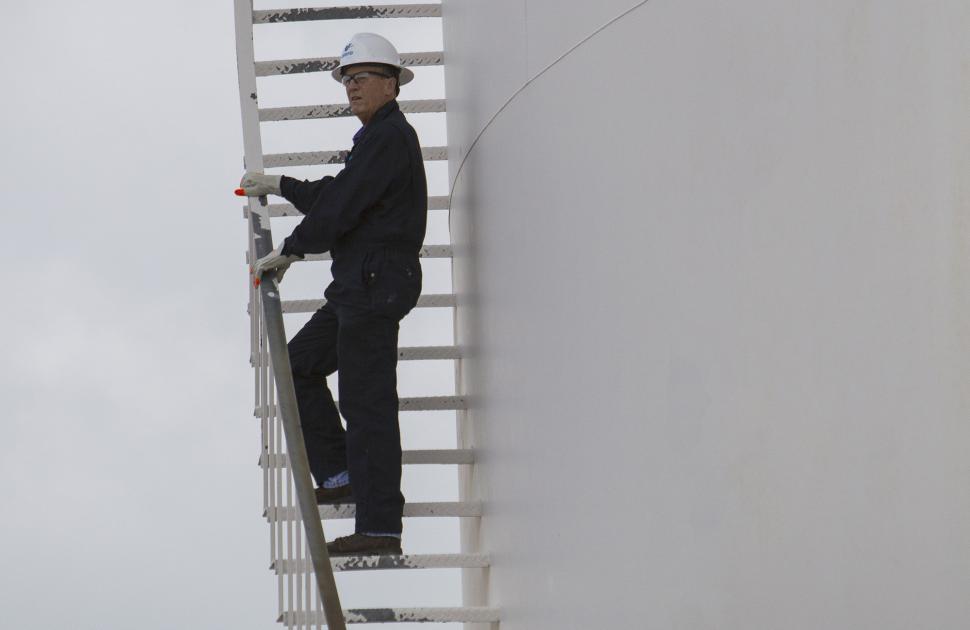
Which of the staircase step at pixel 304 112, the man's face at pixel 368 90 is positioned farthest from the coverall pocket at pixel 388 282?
the staircase step at pixel 304 112

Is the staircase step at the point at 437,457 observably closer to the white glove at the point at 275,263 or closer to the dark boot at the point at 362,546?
the dark boot at the point at 362,546

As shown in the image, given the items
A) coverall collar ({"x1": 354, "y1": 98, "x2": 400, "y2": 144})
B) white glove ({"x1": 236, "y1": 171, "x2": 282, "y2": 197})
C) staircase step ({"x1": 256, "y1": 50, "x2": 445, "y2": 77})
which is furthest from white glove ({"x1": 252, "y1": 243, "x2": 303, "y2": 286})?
staircase step ({"x1": 256, "y1": 50, "x2": 445, "y2": 77})

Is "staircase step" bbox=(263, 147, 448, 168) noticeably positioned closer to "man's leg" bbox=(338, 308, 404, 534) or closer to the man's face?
the man's face

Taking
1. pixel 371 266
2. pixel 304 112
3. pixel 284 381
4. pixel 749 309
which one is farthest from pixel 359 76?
pixel 749 309

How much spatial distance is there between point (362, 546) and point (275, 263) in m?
1.14

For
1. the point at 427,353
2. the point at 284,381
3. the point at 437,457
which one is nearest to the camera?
the point at 284,381

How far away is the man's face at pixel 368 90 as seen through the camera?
627 centimetres

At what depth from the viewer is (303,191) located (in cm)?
627

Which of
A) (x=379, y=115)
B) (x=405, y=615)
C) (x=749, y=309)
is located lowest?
(x=405, y=615)

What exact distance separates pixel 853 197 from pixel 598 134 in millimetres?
1150

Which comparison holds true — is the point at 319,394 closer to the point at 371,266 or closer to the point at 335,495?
the point at 335,495

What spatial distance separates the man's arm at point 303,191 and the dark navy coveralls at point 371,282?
0.09 m

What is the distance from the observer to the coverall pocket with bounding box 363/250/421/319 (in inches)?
239

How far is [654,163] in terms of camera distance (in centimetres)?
426
